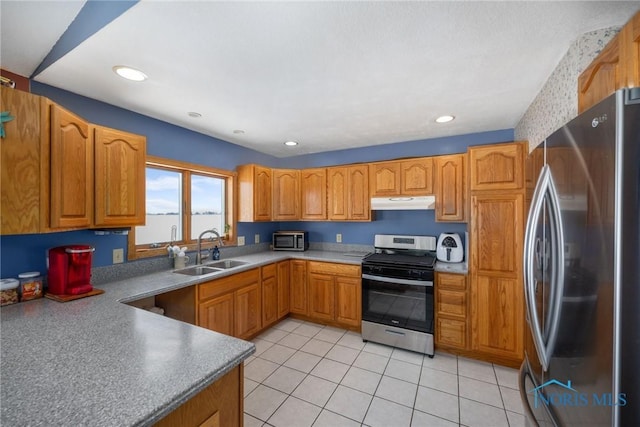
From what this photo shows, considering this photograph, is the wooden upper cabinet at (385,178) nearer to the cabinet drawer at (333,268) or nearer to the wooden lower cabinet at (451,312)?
the cabinet drawer at (333,268)

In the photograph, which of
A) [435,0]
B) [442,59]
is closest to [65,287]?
[435,0]

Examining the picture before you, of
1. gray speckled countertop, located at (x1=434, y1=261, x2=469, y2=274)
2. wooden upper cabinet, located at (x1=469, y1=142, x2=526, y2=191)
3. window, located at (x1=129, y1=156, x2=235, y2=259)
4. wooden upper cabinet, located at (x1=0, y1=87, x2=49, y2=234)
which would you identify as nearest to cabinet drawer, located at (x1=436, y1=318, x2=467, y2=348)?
gray speckled countertop, located at (x1=434, y1=261, x2=469, y2=274)

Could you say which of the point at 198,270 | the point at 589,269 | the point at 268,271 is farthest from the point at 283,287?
the point at 589,269

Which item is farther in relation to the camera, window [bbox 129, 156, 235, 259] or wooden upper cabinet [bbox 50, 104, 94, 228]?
window [bbox 129, 156, 235, 259]

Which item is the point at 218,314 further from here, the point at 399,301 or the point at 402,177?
the point at 402,177

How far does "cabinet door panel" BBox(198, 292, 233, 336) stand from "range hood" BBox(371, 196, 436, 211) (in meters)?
1.93

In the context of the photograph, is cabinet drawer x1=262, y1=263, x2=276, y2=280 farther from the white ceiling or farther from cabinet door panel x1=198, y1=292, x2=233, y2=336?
the white ceiling

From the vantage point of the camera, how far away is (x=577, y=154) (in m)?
0.83

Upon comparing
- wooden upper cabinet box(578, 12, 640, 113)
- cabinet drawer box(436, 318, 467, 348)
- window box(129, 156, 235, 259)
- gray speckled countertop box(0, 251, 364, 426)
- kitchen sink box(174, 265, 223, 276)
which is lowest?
cabinet drawer box(436, 318, 467, 348)

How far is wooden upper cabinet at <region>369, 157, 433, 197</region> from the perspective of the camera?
9.50 ft

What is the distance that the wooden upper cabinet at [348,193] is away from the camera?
324 cm

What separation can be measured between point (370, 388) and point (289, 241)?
2.13 metres

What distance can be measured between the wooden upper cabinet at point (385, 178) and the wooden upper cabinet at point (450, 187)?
441 mm

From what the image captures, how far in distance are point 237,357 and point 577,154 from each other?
4.58 ft
